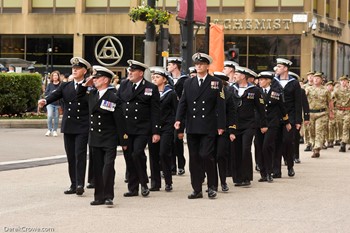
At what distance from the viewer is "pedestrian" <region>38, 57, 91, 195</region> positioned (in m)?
14.1

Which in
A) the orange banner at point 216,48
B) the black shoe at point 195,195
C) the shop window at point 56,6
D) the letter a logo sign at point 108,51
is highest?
the shop window at point 56,6

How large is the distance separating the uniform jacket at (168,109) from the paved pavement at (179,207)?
947 mm

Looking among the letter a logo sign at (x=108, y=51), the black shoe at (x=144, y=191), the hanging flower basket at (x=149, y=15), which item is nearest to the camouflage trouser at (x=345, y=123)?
the hanging flower basket at (x=149, y=15)


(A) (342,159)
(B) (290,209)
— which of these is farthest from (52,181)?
(A) (342,159)

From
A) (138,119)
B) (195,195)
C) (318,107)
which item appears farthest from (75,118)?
(318,107)

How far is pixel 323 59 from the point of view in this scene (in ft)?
195

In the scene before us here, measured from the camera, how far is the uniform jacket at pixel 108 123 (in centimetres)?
1306

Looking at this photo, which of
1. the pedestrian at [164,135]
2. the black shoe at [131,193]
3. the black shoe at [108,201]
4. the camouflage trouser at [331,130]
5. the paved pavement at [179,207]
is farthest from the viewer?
the camouflage trouser at [331,130]

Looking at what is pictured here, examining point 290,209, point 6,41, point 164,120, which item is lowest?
point 290,209

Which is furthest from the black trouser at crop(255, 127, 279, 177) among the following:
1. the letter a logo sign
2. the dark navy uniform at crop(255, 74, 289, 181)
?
the letter a logo sign

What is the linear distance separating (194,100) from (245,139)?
227 cm

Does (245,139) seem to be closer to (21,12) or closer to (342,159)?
(342,159)

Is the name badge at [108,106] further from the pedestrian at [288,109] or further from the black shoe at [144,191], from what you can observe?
the pedestrian at [288,109]

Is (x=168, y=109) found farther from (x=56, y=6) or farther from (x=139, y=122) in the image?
(x=56, y=6)
